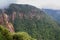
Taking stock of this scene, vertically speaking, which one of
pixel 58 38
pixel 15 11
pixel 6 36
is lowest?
pixel 58 38

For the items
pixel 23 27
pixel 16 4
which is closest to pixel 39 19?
pixel 16 4

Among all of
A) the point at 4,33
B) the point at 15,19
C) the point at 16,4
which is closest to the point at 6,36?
the point at 4,33

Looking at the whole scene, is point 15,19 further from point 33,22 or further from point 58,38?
point 58,38

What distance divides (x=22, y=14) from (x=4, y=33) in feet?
465

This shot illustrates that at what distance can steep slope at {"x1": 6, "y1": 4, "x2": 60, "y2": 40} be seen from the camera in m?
147

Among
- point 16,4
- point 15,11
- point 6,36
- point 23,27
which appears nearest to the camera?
point 6,36

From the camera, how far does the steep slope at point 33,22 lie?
14651 cm

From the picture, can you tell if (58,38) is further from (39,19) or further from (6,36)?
(6,36)

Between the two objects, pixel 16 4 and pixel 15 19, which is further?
pixel 16 4

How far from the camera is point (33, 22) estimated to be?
158 metres

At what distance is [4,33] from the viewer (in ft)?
93.0

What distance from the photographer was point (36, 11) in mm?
178625

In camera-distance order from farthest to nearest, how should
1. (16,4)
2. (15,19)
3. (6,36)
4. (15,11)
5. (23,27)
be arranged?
(16,4) → (15,11) → (15,19) → (23,27) → (6,36)

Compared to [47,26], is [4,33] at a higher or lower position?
higher
